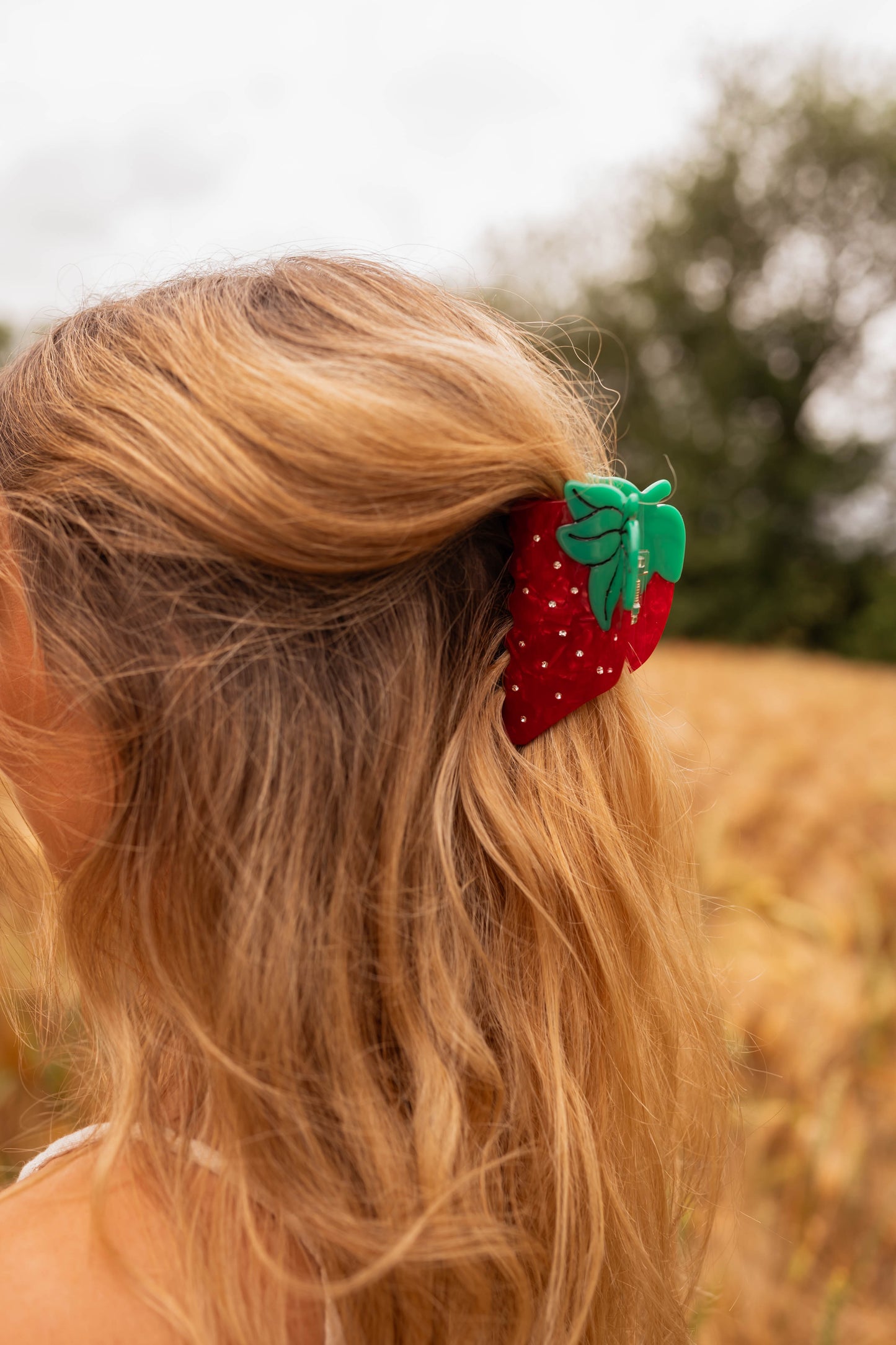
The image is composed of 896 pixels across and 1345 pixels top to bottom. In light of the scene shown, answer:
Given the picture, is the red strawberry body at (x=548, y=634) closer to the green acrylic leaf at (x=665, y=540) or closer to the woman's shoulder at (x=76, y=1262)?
the green acrylic leaf at (x=665, y=540)

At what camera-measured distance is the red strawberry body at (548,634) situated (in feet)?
2.79

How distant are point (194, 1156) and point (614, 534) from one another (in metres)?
0.61

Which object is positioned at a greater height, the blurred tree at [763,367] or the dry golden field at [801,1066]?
the dry golden field at [801,1066]

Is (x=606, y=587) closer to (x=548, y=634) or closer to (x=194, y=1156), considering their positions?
(x=548, y=634)

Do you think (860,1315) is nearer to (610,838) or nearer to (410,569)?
(610,838)

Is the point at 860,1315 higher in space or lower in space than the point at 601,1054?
lower

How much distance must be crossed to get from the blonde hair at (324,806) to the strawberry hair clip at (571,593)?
0.02m

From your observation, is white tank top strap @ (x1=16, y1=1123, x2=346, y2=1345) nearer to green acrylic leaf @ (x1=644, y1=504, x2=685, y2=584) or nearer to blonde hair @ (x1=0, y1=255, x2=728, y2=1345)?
blonde hair @ (x1=0, y1=255, x2=728, y2=1345)

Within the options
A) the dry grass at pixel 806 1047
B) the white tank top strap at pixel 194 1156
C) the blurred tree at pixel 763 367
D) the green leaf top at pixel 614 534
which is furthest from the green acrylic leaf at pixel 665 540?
the blurred tree at pixel 763 367

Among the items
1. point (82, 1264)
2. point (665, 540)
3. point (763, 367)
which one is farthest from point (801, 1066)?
point (763, 367)

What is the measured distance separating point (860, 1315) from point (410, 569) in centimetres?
175

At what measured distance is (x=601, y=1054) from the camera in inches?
36.5

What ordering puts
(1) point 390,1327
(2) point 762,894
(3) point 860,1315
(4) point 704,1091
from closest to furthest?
(1) point 390,1327
(4) point 704,1091
(3) point 860,1315
(2) point 762,894

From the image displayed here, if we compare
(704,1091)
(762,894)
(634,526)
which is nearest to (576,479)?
(634,526)
